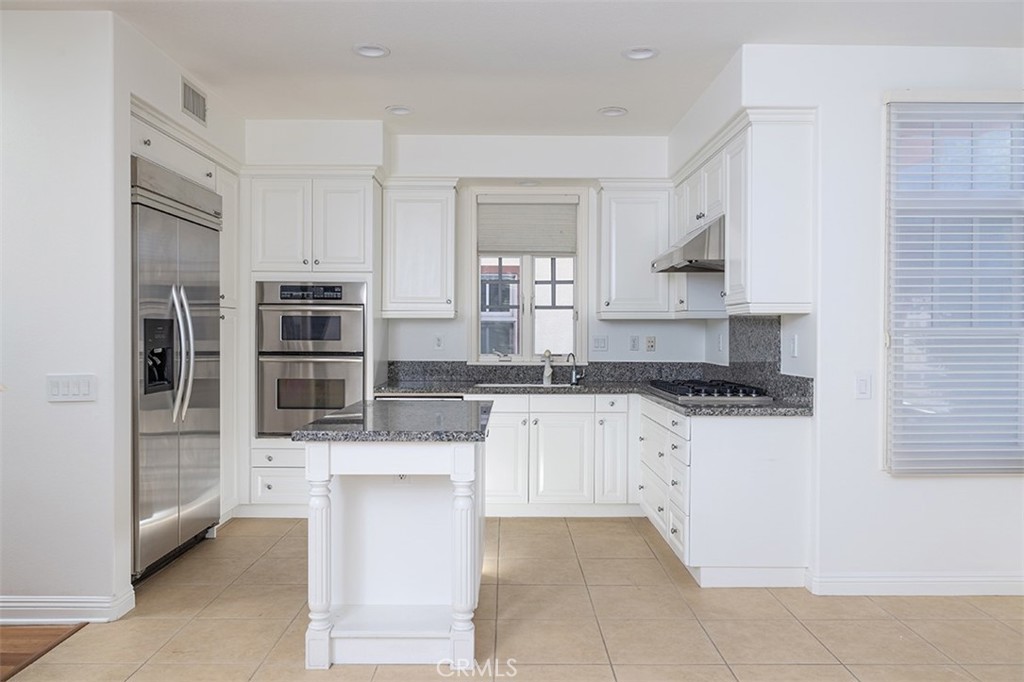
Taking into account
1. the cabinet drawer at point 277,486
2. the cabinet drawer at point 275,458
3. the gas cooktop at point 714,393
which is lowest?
the cabinet drawer at point 277,486

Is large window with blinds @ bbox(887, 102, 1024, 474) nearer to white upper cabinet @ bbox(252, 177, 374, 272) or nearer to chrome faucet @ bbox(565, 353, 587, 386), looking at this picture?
chrome faucet @ bbox(565, 353, 587, 386)

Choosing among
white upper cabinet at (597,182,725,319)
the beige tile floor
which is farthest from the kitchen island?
white upper cabinet at (597,182,725,319)

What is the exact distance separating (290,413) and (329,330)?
1.97 feet

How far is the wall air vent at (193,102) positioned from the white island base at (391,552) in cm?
225

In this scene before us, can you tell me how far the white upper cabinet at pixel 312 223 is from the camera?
182 inches

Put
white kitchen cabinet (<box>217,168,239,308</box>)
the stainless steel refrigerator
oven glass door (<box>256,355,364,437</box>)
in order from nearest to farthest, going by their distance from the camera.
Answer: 1. the stainless steel refrigerator
2. white kitchen cabinet (<box>217,168,239,308</box>)
3. oven glass door (<box>256,355,364,437</box>)

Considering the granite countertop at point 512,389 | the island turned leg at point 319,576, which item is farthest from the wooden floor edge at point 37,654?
the granite countertop at point 512,389

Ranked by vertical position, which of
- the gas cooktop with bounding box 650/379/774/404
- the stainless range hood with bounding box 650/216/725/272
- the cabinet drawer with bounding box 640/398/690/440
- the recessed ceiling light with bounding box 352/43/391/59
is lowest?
the cabinet drawer with bounding box 640/398/690/440

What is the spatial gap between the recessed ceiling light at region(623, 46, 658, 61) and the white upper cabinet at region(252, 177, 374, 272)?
76.3 inches

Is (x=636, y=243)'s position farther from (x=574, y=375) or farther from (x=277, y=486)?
(x=277, y=486)

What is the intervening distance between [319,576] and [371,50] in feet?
7.98

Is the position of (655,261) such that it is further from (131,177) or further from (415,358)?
(131,177)

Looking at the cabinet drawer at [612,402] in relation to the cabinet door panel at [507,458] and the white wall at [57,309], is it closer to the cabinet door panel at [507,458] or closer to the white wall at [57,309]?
the cabinet door panel at [507,458]

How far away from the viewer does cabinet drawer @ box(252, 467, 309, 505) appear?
15.1 feet
